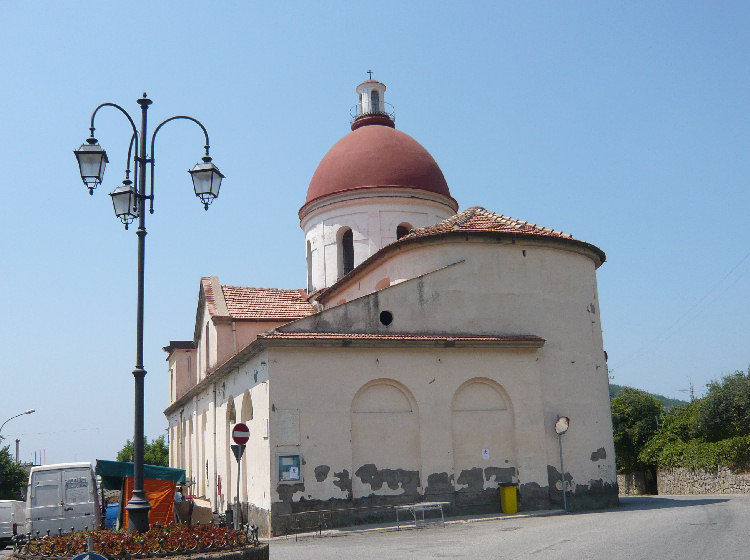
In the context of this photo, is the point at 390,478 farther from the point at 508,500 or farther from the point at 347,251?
the point at 347,251

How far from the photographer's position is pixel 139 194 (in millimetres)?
11258

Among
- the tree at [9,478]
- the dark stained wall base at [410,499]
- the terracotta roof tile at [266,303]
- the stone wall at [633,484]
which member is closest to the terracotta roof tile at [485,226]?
the dark stained wall base at [410,499]

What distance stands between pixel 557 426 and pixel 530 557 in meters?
8.99

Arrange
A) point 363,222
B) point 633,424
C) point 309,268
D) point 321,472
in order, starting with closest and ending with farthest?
1. point 321,472
2. point 363,222
3. point 309,268
4. point 633,424

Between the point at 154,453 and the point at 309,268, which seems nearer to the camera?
the point at 309,268

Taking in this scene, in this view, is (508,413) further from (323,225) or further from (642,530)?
(323,225)

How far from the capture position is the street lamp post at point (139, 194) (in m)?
10.5

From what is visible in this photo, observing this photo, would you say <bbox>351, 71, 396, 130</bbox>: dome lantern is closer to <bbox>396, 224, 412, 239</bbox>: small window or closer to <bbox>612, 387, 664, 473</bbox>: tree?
<bbox>396, 224, 412, 239</bbox>: small window

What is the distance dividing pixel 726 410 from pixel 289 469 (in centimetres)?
2433

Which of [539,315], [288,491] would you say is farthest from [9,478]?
[539,315]

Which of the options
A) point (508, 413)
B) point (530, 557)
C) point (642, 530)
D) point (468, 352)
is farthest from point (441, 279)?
point (530, 557)

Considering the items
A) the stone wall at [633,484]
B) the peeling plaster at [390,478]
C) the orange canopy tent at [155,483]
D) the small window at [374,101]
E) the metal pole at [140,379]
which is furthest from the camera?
the stone wall at [633,484]

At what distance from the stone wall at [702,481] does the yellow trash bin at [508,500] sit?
13127mm

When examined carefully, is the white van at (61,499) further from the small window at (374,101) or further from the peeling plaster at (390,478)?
the small window at (374,101)
